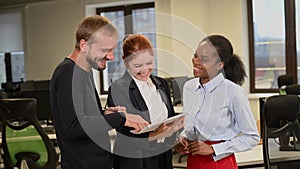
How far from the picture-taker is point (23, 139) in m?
3.41

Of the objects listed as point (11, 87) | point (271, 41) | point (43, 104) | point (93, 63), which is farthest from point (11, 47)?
point (93, 63)

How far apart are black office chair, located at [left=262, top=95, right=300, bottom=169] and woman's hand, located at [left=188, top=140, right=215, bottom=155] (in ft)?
2.71

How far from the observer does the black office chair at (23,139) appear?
129 inches

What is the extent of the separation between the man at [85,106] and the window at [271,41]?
534 centimetres

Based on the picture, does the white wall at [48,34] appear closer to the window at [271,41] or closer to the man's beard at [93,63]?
the window at [271,41]

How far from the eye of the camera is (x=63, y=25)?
25.4ft

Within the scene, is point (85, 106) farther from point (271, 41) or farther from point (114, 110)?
point (271, 41)

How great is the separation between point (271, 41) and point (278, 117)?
4369mm

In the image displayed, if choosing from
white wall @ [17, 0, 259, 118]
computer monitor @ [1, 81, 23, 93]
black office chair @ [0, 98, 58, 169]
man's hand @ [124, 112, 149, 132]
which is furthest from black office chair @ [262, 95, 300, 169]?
computer monitor @ [1, 81, 23, 93]

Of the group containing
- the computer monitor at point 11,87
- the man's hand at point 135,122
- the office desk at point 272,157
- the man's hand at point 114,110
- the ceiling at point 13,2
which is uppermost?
the ceiling at point 13,2

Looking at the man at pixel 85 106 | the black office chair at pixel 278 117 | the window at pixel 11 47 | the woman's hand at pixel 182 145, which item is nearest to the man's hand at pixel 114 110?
the man at pixel 85 106

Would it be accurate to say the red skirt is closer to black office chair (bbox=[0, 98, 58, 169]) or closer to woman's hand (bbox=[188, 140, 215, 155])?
woman's hand (bbox=[188, 140, 215, 155])

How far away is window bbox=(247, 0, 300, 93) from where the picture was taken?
634 centimetres

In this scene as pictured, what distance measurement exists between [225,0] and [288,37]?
1.19 m
